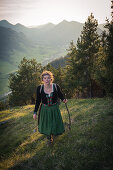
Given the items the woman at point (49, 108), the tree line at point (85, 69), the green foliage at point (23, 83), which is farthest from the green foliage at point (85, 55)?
the green foliage at point (23, 83)

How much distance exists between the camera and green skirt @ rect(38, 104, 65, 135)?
558cm

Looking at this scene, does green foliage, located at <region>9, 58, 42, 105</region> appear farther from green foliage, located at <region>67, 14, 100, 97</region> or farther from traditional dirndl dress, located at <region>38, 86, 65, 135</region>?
traditional dirndl dress, located at <region>38, 86, 65, 135</region>

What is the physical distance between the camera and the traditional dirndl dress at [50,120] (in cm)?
558

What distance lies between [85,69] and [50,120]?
1778cm

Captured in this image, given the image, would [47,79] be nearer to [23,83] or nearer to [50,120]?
[50,120]

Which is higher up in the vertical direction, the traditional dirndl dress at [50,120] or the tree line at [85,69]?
the tree line at [85,69]

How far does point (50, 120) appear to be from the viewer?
5562 mm

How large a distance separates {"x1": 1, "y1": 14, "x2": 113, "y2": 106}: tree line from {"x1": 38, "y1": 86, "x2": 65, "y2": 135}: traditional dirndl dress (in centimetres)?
595

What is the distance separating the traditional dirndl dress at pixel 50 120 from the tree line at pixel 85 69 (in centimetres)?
595

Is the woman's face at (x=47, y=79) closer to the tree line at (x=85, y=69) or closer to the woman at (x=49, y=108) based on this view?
the woman at (x=49, y=108)

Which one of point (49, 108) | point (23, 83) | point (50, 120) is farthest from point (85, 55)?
point (23, 83)

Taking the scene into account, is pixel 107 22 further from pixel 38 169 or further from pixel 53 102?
pixel 38 169

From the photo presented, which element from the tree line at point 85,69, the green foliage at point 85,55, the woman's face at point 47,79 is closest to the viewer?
the woman's face at point 47,79

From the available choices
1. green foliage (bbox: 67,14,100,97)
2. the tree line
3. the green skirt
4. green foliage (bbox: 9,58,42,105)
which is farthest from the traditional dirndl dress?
green foliage (bbox: 9,58,42,105)
